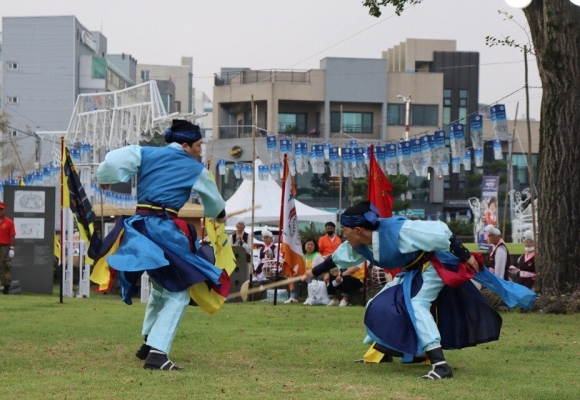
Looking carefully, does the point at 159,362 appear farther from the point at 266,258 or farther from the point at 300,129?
the point at 300,129

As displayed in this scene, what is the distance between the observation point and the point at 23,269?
1970 cm

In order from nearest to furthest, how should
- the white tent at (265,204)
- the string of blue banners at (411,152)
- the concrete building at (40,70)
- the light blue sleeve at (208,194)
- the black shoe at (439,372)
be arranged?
the black shoe at (439,372)
the light blue sleeve at (208,194)
the string of blue banners at (411,152)
the white tent at (265,204)
the concrete building at (40,70)

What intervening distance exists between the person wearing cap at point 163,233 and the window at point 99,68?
68.7 metres

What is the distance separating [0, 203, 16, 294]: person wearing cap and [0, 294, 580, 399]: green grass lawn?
6.05 metres

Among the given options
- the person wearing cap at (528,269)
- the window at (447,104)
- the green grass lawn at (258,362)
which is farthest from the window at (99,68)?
the green grass lawn at (258,362)

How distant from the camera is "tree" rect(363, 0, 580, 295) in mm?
14500

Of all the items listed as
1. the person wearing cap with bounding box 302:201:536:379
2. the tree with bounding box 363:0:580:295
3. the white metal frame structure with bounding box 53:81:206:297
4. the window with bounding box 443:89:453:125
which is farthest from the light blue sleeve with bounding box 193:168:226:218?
the window with bounding box 443:89:453:125

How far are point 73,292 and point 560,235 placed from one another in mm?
9448

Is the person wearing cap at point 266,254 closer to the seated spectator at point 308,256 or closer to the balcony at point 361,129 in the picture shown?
the seated spectator at point 308,256

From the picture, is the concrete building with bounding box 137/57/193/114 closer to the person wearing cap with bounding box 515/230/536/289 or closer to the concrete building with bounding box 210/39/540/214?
the concrete building with bounding box 210/39/540/214

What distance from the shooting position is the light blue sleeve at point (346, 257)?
8055mm

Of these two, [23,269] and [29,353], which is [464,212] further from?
[29,353]

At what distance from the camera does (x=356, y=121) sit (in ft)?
197

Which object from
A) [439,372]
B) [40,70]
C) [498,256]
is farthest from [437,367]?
[40,70]
